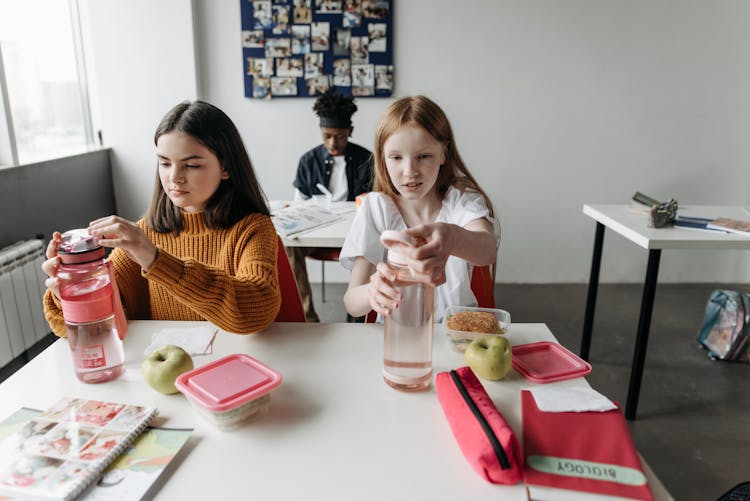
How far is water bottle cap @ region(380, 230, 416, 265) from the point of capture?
2.66 ft

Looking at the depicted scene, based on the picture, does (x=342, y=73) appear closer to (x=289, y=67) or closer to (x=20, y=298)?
(x=289, y=67)

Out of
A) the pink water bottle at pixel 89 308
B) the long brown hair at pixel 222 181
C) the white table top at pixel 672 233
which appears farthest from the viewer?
the white table top at pixel 672 233

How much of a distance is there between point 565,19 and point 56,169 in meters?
3.32

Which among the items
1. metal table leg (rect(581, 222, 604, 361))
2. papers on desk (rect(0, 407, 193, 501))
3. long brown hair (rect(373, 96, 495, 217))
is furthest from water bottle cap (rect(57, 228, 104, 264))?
metal table leg (rect(581, 222, 604, 361))

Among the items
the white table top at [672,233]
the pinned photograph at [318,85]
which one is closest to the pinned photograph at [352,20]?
the pinned photograph at [318,85]

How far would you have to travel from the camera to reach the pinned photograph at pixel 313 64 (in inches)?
138

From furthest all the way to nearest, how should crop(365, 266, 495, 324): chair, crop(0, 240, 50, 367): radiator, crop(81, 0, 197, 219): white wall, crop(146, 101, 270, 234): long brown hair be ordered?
crop(81, 0, 197, 219): white wall → crop(0, 240, 50, 367): radiator → crop(365, 266, 495, 324): chair → crop(146, 101, 270, 234): long brown hair

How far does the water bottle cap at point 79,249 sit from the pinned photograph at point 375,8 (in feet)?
9.77

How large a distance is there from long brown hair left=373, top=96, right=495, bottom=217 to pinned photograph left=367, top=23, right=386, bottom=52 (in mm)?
2298

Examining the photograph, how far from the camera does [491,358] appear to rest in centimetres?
96

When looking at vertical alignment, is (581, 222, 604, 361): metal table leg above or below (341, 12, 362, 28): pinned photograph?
below

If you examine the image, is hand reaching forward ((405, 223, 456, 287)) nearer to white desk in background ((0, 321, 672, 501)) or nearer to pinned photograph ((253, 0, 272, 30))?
white desk in background ((0, 321, 672, 501))

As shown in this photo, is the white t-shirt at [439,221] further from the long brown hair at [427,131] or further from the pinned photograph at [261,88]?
the pinned photograph at [261,88]

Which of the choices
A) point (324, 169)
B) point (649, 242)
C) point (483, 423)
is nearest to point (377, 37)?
point (324, 169)
